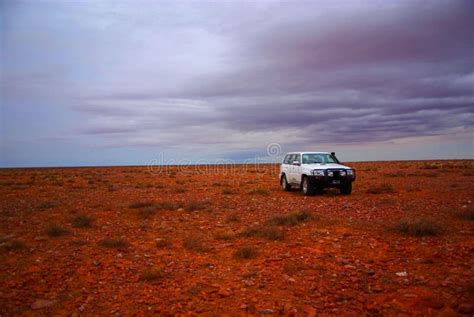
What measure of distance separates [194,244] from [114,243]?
193cm

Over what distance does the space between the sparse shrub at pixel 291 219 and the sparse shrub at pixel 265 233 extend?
947mm

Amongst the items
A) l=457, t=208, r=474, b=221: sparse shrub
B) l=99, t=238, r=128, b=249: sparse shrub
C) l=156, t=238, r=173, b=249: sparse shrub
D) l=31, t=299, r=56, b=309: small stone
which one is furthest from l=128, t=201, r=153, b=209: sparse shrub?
l=457, t=208, r=474, b=221: sparse shrub

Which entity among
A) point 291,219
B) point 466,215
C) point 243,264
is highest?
point 466,215

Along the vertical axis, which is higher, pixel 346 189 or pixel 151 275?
pixel 346 189

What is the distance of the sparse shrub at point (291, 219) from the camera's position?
9.62 meters

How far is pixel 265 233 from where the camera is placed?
8469mm

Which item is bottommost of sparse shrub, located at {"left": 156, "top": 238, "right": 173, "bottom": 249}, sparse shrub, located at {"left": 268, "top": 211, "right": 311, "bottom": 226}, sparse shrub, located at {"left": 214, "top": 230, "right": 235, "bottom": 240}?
sparse shrub, located at {"left": 156, "top": 238, "right": 173, "bottom": 249}

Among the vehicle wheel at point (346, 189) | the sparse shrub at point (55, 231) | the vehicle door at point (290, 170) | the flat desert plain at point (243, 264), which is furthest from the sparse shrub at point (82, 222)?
the vehicle wheel at point (346, 189)

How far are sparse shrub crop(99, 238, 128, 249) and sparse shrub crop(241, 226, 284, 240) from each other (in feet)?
9.81

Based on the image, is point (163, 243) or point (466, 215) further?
point (466, 215)

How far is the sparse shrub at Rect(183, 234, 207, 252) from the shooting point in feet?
25.1

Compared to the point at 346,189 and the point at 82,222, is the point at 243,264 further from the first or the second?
the point at 346,189

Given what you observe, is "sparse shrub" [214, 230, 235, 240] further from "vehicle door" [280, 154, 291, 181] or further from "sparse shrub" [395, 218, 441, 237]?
"vehicle door" [280, 154, 291, 181]

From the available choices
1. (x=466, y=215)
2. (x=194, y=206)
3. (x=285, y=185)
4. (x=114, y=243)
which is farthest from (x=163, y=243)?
(x=285, y=185)
